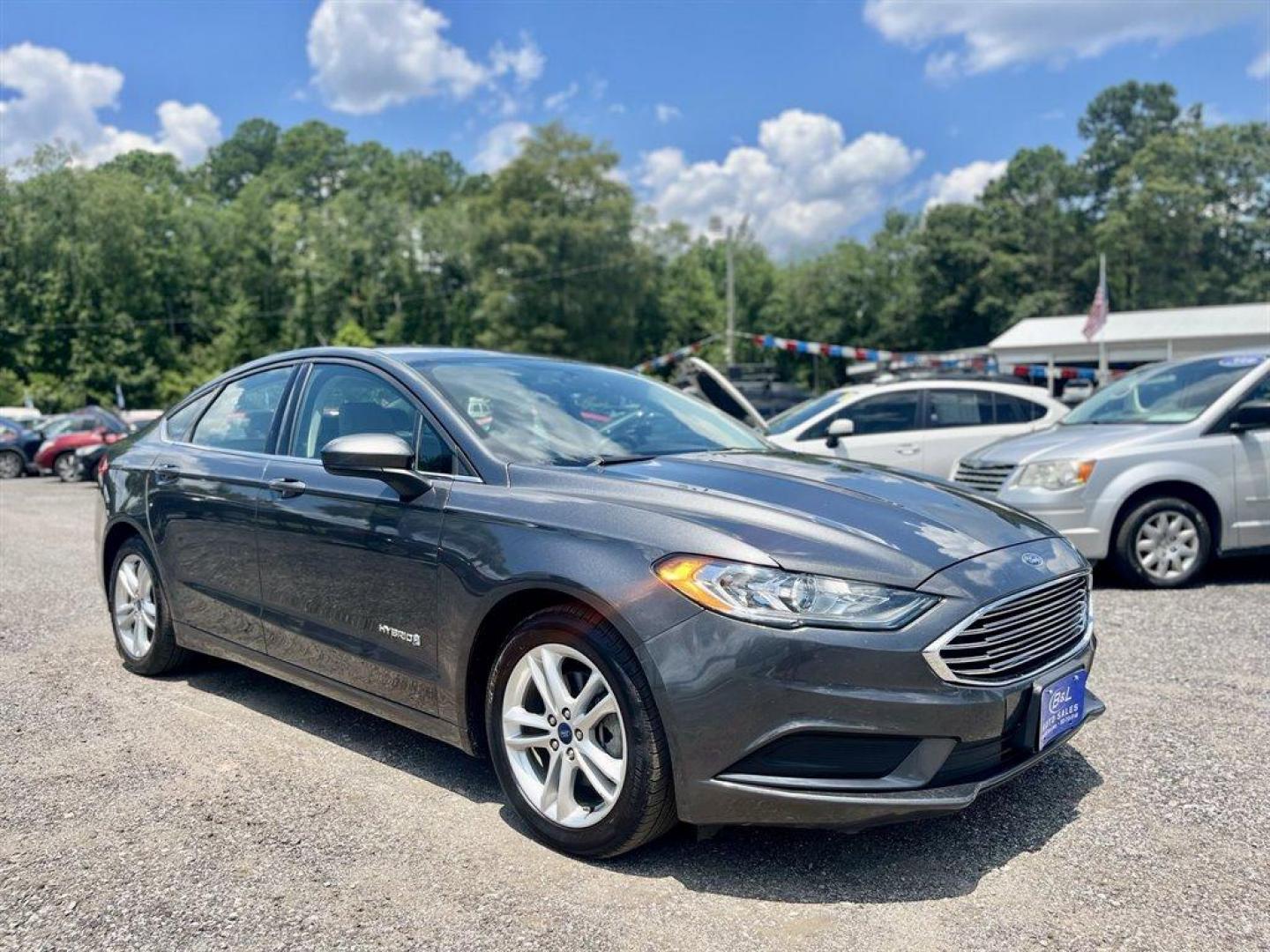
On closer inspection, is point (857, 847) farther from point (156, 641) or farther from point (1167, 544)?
point (1167, 544)

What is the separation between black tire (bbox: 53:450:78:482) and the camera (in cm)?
2106

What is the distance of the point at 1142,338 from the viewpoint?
3694cm

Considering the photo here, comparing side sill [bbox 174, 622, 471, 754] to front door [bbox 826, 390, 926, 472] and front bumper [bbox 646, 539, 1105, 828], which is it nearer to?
front bumper [bbox 646, 539, 1105, 828]

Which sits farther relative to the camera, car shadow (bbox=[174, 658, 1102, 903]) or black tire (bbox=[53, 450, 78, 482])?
black tire (bbox=[53, 450, 78, 482])

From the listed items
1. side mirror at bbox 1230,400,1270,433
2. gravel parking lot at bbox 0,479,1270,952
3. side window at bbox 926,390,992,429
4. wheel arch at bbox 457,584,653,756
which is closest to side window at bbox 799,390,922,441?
side window at bbox 926,390,992,429

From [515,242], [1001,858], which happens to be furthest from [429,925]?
[515,242]

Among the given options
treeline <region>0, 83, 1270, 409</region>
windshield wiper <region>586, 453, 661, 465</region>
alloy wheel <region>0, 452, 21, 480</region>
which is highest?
treeline <region>0, 83, 1270, 409</region>

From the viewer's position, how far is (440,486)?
3.49 metres

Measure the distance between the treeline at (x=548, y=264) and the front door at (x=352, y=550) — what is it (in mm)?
48003

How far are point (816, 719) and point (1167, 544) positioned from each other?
533 centimetres

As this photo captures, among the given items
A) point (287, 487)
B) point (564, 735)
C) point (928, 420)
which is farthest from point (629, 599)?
point (928, 420)

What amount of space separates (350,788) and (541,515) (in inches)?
52.9

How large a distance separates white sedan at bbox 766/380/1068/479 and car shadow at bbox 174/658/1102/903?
6.14m

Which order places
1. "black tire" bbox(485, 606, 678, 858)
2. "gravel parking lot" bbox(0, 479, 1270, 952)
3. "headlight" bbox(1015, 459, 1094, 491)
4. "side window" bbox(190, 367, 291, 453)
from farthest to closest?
"headlight" bbox(1015, 459, 1094, 491) < "side window" bbox(190, 367, 291, 453) < "black tire" bbox(485, 606, 678, 858) < "gravel parking lot" bbox(0, 479, 1270, 952)
